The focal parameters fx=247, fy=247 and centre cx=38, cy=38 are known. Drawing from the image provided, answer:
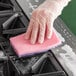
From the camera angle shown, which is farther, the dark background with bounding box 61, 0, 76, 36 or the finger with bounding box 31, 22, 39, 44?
the dark background with bounding box 61, 0, 76, 36

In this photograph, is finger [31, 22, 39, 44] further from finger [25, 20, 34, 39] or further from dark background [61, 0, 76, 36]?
dark background [61, 0, 76, 36]

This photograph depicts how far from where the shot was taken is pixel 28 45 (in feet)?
3.08

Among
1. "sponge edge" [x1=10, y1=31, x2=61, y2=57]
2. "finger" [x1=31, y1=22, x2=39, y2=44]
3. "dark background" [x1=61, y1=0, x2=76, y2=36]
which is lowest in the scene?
"dark background" [x1=61, y1=0, x2=76, y2=36]

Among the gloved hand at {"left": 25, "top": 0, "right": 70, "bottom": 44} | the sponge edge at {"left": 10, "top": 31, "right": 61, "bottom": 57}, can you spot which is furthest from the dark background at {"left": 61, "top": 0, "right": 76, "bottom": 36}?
the sponge edge at {"left": 10, "top": 31, "right": 61, "bottom": 57}

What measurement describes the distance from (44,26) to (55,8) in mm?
133

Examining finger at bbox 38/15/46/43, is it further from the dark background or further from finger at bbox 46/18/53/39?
the dark background

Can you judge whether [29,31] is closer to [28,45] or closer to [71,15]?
[28,45]

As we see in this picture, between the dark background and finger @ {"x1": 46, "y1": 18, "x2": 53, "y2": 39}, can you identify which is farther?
the dark background

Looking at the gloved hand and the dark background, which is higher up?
the gloved hand

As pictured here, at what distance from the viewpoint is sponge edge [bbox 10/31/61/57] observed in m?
0.91

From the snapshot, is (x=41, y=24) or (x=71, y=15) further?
(x=71, y=15)

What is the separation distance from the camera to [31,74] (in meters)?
0.85

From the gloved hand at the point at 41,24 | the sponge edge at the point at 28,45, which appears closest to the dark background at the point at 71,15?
the gloved hand at the point at 41,24

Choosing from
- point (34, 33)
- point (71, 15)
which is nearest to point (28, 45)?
point (34, 33)
